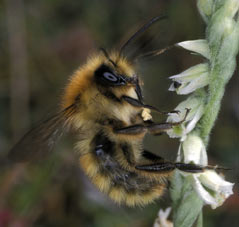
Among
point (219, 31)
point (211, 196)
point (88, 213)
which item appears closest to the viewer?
point (219, 31)

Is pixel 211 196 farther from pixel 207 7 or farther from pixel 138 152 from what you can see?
pixel 207 7

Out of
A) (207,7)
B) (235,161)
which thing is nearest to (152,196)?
(207,7)

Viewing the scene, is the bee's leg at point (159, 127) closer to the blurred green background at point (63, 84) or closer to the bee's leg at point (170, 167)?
the bee's leg at point (170, 167)

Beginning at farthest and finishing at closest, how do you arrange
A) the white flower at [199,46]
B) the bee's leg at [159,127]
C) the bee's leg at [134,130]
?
1. the bee's leg at [134,130]
2. the bee's leg at [159,127]
3. the white flower at [199,46]

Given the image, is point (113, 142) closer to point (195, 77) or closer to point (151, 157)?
point (151, 157)

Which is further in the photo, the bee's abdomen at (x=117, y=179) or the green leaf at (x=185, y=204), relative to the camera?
the bee's abdomen at (x=117, y=179)

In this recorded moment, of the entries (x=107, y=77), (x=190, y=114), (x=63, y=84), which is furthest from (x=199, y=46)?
(x=63, y=84)

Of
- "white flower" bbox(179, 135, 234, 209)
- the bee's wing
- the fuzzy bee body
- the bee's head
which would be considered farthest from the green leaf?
the bee's wing

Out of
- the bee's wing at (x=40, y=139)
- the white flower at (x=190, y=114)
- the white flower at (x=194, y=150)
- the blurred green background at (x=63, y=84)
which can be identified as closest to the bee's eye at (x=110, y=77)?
the bee's wing at (x=40, y=139)
